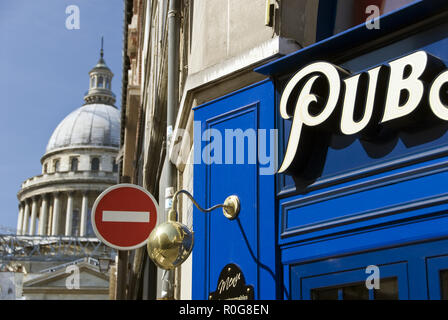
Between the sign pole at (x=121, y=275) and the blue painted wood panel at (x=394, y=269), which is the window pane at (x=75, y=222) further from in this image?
the blue painted wood panel at (x=394, y=269)

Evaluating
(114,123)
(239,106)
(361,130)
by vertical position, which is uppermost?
(114,123)

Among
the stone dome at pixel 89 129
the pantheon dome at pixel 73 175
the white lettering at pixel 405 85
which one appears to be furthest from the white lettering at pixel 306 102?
the stone dome at pixel 89 129

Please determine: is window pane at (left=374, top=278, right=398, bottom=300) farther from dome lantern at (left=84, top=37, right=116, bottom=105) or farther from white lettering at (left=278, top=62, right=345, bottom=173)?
dome lantern at (left=84, top=37, right=116, bottom=105)

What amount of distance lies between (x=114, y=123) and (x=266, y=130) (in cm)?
14508

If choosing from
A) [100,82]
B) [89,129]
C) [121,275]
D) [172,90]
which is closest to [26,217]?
[89,129]

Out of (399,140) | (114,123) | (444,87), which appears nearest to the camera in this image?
(444,87)

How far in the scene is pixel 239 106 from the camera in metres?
8.09

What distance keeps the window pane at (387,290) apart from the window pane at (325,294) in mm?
492

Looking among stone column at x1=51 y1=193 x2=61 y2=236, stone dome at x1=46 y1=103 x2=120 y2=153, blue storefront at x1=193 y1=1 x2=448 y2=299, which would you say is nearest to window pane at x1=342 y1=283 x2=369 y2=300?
blue storefront at x1=193 y1=1 x2=448 y2=299

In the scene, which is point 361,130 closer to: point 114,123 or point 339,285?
point 339,285

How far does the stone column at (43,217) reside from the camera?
13638cm

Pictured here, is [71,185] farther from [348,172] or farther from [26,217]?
[348,172]

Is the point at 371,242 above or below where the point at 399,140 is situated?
below
